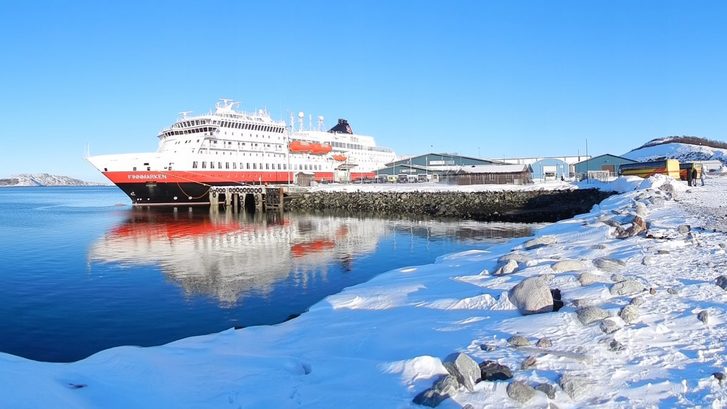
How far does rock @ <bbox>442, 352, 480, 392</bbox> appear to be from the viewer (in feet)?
17.2

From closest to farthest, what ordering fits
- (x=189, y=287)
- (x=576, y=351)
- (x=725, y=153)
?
(x=576, y=351), (x=189, y=287), (x=725, y=153)

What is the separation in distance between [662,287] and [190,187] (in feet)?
184

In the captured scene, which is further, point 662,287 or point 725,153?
A: point 725,153

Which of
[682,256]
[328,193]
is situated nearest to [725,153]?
[328,193]

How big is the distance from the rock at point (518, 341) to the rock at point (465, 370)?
801mm

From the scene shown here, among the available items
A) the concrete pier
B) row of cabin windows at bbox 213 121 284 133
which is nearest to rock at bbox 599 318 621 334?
the concrete pier

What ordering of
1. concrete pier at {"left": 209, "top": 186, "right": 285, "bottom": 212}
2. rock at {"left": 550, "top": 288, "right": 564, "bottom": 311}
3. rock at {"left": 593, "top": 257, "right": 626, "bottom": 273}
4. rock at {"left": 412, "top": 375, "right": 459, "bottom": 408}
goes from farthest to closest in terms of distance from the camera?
concrete pier at {"left": 209, "top": 186, "right": 285, "bottom": 212} < rock at {"left": 593, "top": 257, "right": 626, "bottom": 273} < rock at {"left": 550, "top": 288, "right": 564, "bottom": 311} < rock at {"left": 412, "top": 375, "right": 459, "bottom": 408}

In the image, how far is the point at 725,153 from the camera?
97375 millimetres

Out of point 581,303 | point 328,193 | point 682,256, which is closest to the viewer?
point 581,303

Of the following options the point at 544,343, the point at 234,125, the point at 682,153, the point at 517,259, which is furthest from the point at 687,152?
the point at 544,343

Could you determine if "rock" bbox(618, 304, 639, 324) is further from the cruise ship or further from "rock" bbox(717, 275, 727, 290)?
the cruise ship

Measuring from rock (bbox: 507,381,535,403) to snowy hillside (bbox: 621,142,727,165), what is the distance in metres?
102

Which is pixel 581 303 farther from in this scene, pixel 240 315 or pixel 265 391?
pixel 240 315

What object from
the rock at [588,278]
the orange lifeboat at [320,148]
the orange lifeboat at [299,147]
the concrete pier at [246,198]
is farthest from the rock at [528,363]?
the orange lifeboat at [320,148]
